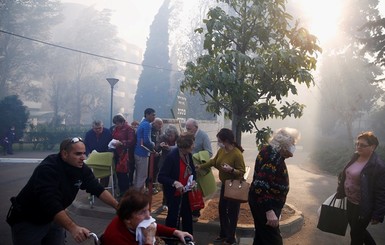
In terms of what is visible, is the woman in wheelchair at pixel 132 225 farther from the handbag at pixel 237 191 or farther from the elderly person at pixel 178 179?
the handbag at pixel 237 191

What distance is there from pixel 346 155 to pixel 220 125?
655cm

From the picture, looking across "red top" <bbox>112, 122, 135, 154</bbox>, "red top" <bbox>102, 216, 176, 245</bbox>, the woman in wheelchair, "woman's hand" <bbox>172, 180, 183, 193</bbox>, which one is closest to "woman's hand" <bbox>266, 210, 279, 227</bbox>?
"woman's hand" <bbox>172, 180, 183, 193</bbox>

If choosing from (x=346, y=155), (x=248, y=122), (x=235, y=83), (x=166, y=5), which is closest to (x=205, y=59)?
(x=235, y=83)

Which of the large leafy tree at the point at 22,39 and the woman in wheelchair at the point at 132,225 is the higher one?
the large leafy tree at the point at 22,39

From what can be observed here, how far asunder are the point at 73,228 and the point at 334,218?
131 inches

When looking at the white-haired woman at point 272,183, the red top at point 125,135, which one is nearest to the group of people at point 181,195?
the white-haired woman at point 272,183

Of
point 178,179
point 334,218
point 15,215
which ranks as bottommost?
point 334,218

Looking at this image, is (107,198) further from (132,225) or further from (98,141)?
(98,141)

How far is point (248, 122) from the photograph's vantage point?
6727 mm

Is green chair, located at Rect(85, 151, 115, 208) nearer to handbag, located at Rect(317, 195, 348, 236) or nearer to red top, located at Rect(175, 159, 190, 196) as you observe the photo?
red top, located at Rect(175, 159, 190, 196)

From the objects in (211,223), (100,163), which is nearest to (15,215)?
(211,223)

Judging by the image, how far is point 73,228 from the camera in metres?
2.63

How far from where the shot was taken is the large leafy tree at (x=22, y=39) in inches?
1475

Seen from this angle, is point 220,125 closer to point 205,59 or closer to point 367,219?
point 205,59
